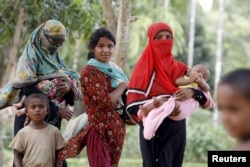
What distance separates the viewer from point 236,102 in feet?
6.75

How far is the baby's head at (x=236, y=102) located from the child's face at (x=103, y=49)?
7.63 feet

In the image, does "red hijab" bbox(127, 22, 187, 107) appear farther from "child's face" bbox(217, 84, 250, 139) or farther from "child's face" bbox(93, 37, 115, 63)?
"child's face" bbox(217, 84, 250, 139)

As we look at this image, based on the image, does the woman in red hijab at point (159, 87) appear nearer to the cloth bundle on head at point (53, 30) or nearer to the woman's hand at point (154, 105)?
the woman's hand at point (154, 105)

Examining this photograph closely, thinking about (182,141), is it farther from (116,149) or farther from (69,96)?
(69,96)

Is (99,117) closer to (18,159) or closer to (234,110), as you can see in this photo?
(18,159)

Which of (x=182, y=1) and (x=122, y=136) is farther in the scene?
(x=182, y=1)

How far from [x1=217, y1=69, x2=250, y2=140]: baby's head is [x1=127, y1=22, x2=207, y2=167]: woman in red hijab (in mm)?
1994

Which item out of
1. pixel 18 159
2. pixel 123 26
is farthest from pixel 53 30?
pixel 123 26

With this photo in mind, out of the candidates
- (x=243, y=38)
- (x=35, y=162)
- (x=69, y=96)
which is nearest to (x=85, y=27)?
(x=69, y=96)

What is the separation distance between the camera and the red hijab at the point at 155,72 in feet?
13.6

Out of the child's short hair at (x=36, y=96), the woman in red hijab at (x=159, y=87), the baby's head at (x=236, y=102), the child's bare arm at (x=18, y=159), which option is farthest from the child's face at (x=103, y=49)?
the baby's head at (x=236, y=102)

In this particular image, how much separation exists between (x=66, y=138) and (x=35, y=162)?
14.8 inches

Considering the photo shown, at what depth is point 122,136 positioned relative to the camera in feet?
15.0

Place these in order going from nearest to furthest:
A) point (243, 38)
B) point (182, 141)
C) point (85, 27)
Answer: point (182, 141) < point (85, 27) < point (243, 38)
